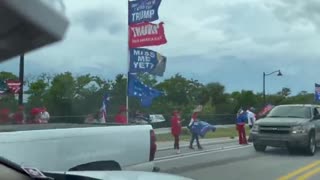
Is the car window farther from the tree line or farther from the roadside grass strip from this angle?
the tree line

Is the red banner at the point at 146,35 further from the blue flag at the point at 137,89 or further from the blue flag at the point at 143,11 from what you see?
the blue flag at the point at 137,89

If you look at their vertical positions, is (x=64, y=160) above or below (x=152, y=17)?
below

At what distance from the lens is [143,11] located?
2053 centimetres

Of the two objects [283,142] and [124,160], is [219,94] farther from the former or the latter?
[124,160]

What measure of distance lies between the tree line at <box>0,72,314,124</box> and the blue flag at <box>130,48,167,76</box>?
336cm

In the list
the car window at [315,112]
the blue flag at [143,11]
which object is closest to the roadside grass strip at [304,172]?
the car window at [315,112]

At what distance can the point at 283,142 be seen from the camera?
62.1 ft

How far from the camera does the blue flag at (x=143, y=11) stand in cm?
2034

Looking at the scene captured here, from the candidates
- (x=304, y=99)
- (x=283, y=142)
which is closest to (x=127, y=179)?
(x=283, y=142)

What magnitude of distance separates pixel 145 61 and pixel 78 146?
1467cm

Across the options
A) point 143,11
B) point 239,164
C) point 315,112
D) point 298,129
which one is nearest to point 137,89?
point 143,11

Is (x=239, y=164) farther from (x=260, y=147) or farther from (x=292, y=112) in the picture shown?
(x=292, y=112)

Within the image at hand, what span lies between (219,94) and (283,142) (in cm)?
6141

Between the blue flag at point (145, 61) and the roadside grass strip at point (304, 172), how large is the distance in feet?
22.7
